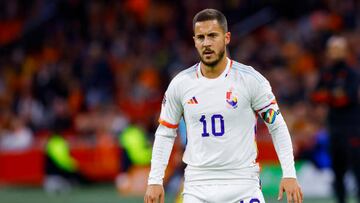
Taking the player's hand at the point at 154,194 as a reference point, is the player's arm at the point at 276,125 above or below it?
above

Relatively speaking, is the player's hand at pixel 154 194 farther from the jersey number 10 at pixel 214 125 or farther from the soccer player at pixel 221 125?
the jersey number 10 at pixel 214 125

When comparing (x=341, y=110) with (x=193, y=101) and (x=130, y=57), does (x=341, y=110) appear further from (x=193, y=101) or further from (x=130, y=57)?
(x=130, y=57)

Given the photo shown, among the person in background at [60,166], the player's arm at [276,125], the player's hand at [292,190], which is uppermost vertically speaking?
the person in background at [60,166]

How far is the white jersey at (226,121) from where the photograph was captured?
6.18m

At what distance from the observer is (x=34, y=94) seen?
19.6 metres

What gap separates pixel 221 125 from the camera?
6.21 meters

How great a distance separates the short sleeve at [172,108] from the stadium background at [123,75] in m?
7.26

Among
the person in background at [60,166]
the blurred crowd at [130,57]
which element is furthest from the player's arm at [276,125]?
the person in background at [60,166]

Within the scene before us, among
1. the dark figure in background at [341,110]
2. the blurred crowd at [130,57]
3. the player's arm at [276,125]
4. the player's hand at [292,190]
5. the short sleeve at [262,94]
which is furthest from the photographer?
the blurred crowd at [130,57]

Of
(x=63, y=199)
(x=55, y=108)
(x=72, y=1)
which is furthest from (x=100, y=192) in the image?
(x=72, y=1)

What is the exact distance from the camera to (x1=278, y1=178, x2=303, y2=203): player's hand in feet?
19.6

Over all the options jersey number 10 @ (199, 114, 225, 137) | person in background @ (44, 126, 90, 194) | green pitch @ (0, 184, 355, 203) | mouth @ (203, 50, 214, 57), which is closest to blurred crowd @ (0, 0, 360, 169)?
person in background @ (44, 126, 90, 194)

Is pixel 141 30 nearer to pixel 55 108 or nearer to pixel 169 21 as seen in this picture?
pixel 169 21

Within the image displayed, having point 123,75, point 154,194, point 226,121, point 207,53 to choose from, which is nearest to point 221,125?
point 226,121
